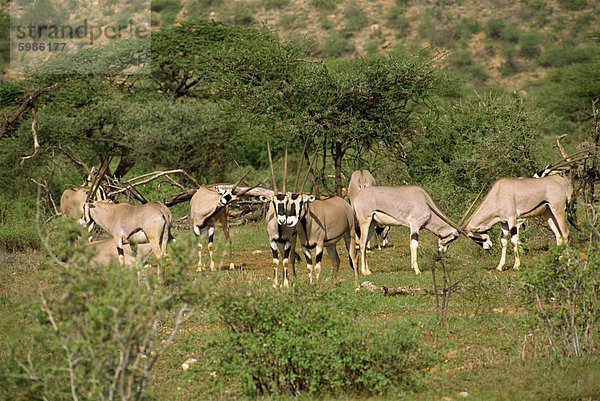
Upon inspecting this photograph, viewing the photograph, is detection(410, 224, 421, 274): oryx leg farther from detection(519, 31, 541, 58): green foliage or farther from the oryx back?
detection(519, 31, 541, 58): green foliage

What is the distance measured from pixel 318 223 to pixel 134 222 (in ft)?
10.6

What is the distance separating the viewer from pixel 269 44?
19.5m

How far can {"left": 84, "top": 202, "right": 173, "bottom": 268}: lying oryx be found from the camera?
1177 cm

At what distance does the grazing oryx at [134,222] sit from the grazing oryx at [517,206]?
17.5 feet

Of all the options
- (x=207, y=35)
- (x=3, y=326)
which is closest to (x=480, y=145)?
(x=3, y=326)

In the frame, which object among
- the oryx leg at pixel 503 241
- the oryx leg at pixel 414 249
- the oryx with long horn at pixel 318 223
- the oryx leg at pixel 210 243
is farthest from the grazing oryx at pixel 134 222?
the oryx leg at pixel 503 241

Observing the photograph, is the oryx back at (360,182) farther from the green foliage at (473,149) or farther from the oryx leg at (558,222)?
the oryx leg at (558,222)

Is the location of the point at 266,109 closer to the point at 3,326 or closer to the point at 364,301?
the point at 3,326

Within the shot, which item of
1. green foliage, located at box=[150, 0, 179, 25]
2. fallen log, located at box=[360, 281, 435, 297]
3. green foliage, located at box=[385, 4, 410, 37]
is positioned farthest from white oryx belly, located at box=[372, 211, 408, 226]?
green foliage, located at box=[150, 0, 179, 25]

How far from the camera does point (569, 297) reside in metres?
6.96

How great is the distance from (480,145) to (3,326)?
33.8 feet

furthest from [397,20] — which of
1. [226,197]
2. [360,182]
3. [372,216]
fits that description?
[372,216]

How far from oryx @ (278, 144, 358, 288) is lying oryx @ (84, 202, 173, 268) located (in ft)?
7.83

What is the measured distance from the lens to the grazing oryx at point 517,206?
12.8 meters
